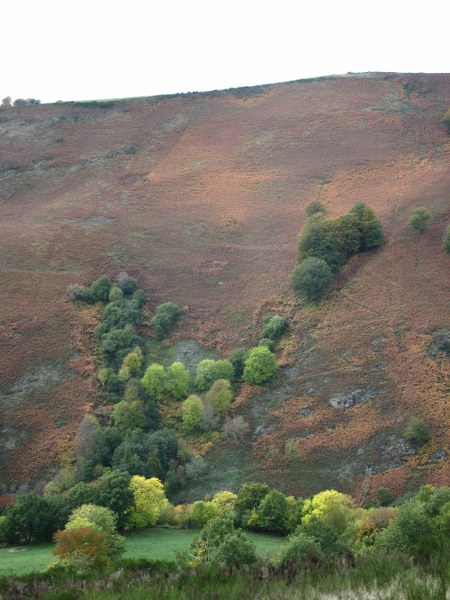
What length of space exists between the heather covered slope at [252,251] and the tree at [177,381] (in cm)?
613

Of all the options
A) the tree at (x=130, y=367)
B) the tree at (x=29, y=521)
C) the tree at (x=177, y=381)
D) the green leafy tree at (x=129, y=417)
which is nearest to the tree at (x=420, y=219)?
the tree at (x=177, y=381)

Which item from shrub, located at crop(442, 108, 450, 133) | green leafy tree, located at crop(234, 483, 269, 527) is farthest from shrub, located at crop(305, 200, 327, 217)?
green leafy tree, located at crop(234, 483, 269, 527)

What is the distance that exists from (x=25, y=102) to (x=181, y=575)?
12294 centimetres

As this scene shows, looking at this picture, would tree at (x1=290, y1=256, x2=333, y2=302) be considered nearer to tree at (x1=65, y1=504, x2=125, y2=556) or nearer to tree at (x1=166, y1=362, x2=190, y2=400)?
tree at (x1=166, y1=362, x2=190, y2=400)

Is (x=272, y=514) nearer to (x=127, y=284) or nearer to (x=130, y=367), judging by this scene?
(x=130, y=367)

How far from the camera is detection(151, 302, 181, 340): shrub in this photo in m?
60.6

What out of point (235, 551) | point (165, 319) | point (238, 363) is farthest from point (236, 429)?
point (235, 551)

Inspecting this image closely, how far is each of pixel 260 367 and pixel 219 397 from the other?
4653 mm

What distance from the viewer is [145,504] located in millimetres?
38062

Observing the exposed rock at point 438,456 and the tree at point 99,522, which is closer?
the tree at point 99,522

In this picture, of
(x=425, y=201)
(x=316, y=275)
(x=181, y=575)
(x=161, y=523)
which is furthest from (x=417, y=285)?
(x=181, y=575)

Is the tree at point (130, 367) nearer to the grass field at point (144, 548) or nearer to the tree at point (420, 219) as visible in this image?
the grass field at point (144, 548)

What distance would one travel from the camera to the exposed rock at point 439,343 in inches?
1953

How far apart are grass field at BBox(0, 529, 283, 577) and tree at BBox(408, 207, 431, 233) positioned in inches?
1550
